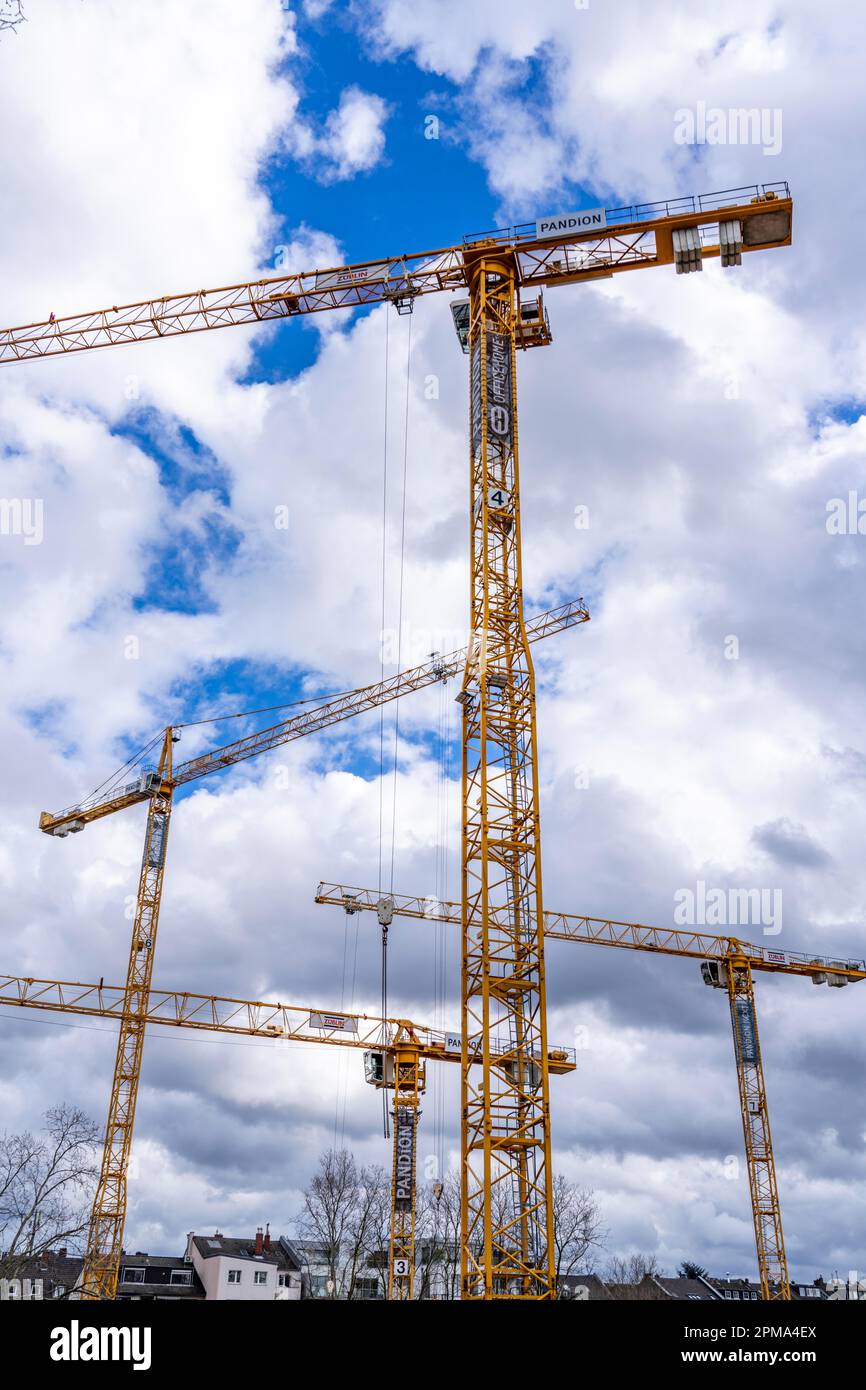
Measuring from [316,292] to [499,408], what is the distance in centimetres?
1705

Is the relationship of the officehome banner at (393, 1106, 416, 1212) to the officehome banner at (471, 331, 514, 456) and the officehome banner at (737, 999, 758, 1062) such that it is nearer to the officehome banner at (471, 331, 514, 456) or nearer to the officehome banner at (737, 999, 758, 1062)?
the officehome banner at (737, 999, 758, 1062)

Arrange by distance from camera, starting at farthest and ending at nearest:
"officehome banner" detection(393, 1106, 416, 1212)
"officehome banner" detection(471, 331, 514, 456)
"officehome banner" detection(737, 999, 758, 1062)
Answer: "officehome banner" detection(737, 999, 758, 1062), "officehome banner" detection(393, 1106, 416, 1212), "officehome banner" detection(471, 331, 514, 456)

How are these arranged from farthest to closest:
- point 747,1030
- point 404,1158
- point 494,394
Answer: point 747,1030, point 404,1158, point 494,394

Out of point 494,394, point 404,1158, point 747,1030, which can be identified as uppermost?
point 494,394

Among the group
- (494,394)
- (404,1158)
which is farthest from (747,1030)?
(494,394)

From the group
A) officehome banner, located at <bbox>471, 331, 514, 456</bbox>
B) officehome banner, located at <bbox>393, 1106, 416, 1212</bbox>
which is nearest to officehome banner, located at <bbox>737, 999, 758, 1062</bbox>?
officehome banner, located at <bbox>393, 1106, 416, 1212</bbox>

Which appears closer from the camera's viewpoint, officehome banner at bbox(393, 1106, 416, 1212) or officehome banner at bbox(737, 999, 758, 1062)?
officehome banner at bbox(393, 1106, 416, 1212)

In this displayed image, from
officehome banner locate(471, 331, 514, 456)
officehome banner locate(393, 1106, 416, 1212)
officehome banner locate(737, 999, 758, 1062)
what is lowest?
officehome banner locate(393, 1106, 416, 1212)

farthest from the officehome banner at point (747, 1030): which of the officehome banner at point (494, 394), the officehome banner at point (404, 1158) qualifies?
A: the officehome banner at point (494, 394)

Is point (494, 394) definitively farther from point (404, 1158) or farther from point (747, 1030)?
point (747, 1030)

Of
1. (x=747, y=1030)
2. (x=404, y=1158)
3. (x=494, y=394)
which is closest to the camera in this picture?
(x=494, y=394)

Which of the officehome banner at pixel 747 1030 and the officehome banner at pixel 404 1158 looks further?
the officehome banner at pixel 747 1030

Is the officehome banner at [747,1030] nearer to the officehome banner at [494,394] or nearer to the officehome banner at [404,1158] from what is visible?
the officehome banner at [404,1158]
